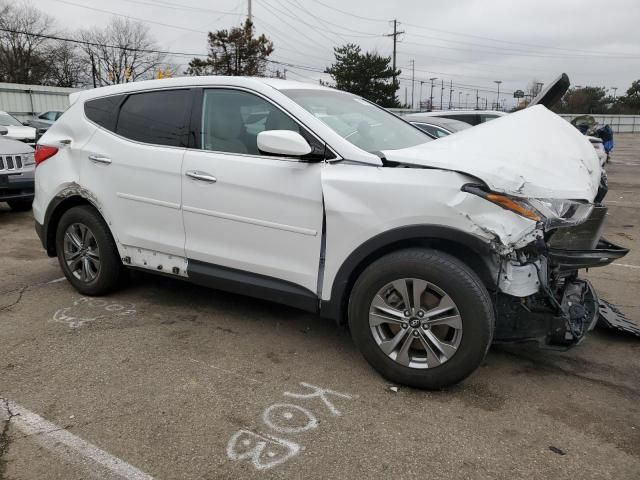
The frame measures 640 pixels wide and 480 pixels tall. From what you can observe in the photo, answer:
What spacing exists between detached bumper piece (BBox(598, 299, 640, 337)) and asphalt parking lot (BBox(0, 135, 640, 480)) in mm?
101

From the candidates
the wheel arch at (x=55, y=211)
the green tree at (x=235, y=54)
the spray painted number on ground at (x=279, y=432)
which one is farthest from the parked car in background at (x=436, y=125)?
the green tree at (x=235, y=54)

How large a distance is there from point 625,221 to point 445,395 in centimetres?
→ 710

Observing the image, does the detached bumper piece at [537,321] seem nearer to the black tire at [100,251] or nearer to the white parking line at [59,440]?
the white parking line at [59,440]

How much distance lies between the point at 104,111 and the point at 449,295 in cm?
315

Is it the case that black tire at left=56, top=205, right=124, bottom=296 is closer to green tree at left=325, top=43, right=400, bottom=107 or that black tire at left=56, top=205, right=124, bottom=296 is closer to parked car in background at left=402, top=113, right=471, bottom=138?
parked car in background at left=402, top=113, right=471, bottom=138

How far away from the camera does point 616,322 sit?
382 cm

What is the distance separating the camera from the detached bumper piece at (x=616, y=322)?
3758 millimetres

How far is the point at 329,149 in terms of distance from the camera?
3.15m

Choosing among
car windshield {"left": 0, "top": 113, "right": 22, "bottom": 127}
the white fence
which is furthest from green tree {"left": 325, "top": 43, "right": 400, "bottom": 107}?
car windshield {"left": 0, "top": 113, "right": 22, "bottom": 127}

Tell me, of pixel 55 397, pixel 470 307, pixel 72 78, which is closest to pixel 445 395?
pixel 470 307

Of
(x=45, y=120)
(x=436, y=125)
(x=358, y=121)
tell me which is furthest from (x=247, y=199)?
(x=45, y=120)

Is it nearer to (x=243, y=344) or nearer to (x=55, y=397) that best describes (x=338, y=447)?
(x=243, y=344)

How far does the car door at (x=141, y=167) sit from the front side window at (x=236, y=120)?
20cm

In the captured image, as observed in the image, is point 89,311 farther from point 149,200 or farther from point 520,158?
point 520,158
